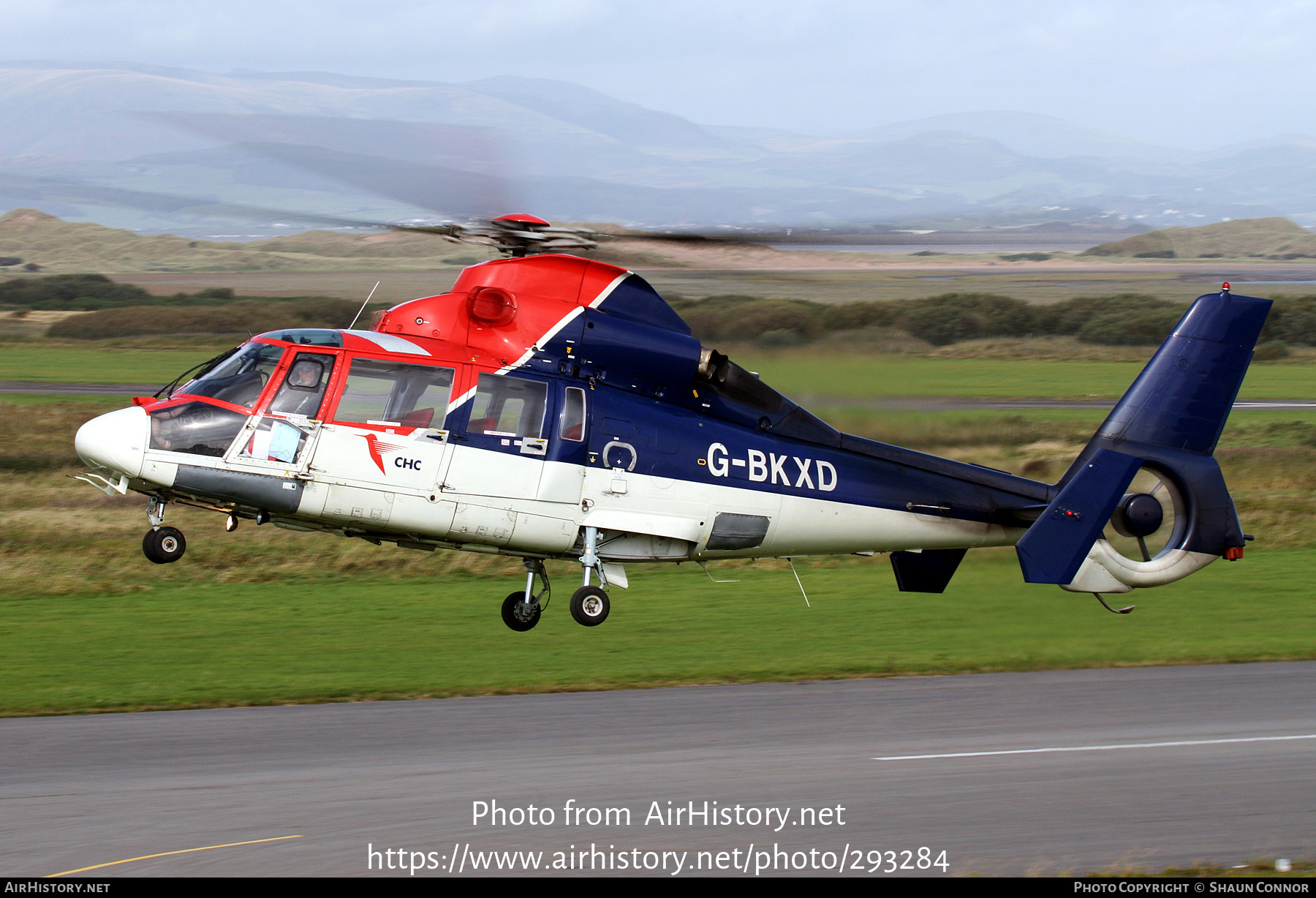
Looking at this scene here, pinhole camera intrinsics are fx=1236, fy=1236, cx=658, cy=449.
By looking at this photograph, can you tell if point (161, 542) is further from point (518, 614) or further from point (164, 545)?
point (518, 614)

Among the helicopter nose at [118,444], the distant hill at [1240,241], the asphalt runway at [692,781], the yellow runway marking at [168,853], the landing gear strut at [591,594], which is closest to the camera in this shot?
the helicopter nose at [118,444]

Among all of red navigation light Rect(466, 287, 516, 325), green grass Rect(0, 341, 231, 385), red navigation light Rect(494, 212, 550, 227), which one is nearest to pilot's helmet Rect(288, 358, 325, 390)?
red navigation light Rect(466, 287, 516, 325)

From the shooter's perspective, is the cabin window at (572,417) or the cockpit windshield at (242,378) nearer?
the cockpit windshield at (242,378)

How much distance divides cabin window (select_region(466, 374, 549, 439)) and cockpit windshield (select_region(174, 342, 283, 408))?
6.62 ft

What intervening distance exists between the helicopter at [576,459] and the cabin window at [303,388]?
3 centimetres

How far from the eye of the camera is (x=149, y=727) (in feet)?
56.5

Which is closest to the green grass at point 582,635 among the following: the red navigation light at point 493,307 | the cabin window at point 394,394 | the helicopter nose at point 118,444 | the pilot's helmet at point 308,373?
the red navigation light at point 493,307

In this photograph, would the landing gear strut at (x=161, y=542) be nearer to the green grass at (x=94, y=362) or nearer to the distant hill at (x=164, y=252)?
the green grass at (x=94, y=362)

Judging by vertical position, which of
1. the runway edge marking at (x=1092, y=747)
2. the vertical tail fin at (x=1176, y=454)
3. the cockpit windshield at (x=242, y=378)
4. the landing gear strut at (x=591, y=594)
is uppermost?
the vertical tail fin at (x=1176, y=454)

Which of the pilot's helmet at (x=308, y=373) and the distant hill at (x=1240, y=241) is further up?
the distant hill at (x=1240, y=241)

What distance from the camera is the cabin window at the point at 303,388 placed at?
12117mm

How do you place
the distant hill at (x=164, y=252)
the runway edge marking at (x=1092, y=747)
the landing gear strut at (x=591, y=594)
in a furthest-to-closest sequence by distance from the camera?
the distant hill at (x=164, y=252), the runway edge marking at (x=1092, y=747), the landing gear strut at (x=591, y=594)

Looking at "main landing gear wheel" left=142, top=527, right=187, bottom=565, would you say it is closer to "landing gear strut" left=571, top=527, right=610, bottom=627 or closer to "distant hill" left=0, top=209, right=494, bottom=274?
"landing gear strut" left=571, top=527, right=610, bottom=627
